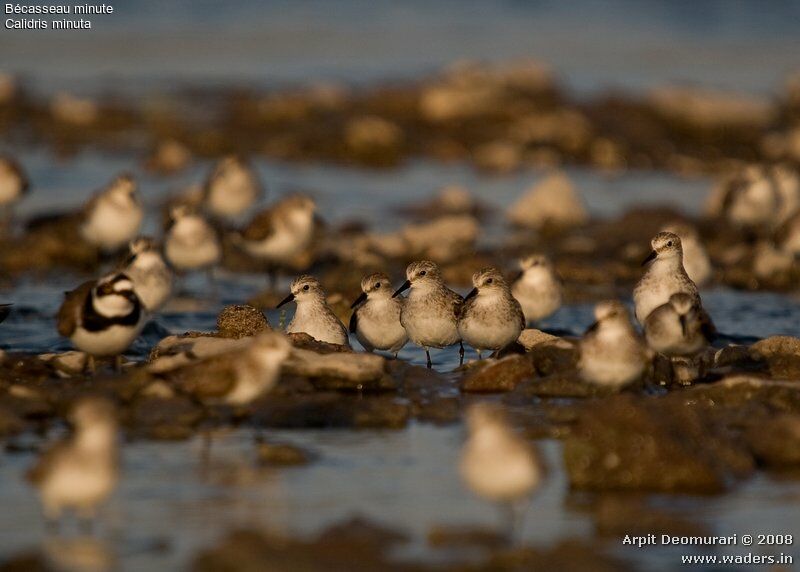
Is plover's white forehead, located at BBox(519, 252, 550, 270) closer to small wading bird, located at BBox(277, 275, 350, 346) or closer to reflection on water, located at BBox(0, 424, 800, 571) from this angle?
small wading bird, located at BBox(277, 275, 350, 346)

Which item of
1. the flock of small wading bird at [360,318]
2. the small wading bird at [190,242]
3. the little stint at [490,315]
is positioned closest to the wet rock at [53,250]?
the flock of small wading bird at [360,318]

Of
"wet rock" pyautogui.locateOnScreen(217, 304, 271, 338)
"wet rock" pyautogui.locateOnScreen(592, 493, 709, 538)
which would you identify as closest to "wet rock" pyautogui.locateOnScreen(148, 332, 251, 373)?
"wet rock" pyautogui.locateOnScreen(217, 304, 271, 338)

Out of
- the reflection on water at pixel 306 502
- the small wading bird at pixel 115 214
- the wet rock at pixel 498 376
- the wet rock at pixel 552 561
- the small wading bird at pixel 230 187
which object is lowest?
the wet rock at pixel 552 561

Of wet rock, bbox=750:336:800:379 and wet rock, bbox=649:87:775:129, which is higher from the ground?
wet rock, bbox=649:87:775:129

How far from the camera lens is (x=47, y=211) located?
2386 cm

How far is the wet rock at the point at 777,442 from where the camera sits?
10.5 metres

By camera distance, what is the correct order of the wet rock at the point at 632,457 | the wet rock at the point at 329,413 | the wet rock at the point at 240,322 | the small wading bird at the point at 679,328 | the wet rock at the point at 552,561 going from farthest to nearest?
1. the wet rock at the point at 240,322
2. the small wading bird at the point at 679,328
3. the wet rock at the point at 329,413
4. the wet rock at the point at 632,457
5. the wet rock at the point at 552,561

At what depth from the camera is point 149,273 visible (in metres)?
15.9

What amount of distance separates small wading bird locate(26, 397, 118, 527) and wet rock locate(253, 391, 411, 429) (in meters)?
2.91

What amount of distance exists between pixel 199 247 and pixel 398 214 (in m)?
6.62

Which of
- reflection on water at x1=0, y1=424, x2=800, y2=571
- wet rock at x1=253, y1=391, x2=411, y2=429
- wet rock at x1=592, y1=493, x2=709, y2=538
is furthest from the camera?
wet rock at x1=253, y1=391, x2=411, y2=429

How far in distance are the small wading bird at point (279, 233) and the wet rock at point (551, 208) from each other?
477 centimetres

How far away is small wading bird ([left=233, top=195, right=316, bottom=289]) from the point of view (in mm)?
20156

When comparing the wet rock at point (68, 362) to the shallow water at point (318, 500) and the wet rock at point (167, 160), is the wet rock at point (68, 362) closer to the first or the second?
the shallow water at point (318, 500)
